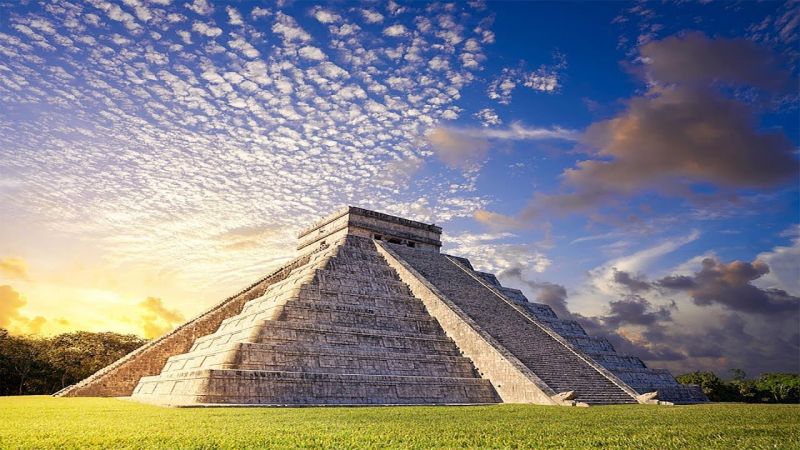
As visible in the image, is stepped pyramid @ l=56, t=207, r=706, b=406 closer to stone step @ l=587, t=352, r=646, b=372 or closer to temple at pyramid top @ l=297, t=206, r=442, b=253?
stone step @ l=587, t=352, r=646, b=372

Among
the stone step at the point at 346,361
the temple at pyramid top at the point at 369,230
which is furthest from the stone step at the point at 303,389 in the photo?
the temple at pyramid top at the point at 369,230

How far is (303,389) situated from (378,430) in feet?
23.8

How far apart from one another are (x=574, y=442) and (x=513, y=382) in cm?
1119

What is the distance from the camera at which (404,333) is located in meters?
20.7

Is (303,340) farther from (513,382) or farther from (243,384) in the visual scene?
(513,382)

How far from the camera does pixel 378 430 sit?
9.16 metres

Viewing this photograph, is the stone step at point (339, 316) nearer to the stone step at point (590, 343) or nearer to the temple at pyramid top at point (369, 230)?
the stone step at point (590, 343)

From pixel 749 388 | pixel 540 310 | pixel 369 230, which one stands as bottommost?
pixel 749 388

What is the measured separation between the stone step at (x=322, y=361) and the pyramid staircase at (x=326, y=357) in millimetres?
31

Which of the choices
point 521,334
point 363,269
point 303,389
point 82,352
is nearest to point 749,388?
point 521,334

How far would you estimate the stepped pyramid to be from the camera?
1625 centimetres

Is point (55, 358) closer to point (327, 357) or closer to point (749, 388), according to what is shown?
point (327, 357)

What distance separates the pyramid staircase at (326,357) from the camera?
15.6m

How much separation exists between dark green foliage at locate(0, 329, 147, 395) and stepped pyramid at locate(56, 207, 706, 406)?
35.9 feet
